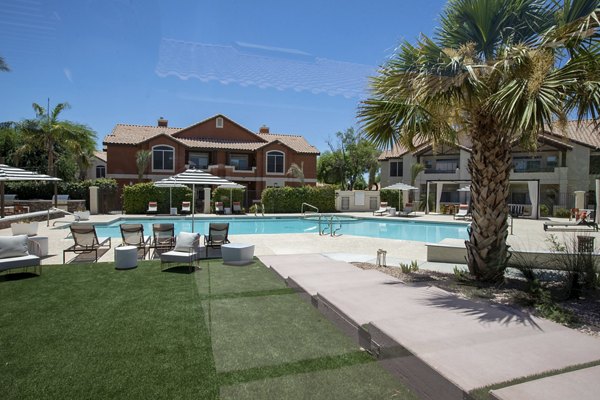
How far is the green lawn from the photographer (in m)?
3.65

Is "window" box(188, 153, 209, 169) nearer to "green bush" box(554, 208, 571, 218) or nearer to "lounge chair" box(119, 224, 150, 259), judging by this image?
"lounge chair" box(119, 224, 150, 259)

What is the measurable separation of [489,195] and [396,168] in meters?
34.8

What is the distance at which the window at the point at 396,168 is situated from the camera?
40219 mm

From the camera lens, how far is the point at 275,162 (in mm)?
36812

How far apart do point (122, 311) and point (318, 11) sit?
13673 mm

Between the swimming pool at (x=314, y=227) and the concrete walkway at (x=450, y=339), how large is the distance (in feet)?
37.7

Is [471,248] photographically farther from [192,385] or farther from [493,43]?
[192,385]

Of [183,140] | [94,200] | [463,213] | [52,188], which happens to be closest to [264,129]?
[183,140]

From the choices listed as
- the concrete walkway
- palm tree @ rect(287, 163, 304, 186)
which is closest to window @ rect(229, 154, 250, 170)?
palm tree @ rect(287, 163, 304, 186)

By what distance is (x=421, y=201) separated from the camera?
33.9 m

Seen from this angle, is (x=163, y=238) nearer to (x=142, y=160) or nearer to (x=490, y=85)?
(x=490, y=85)

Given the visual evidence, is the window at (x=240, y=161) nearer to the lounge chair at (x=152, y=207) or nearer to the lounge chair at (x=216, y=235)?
the lounge chair at (x=152, y=207)

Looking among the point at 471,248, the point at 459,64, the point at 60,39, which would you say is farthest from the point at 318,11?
the point at 471,248

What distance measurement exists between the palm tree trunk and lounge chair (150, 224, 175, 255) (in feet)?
25.8
